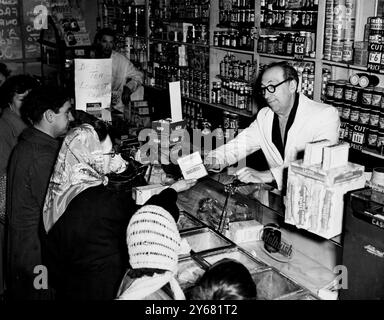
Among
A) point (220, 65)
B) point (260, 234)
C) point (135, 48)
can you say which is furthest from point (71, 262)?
point (135, 48)

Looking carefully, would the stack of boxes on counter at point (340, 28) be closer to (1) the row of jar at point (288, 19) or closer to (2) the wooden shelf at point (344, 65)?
(2) the wooden shelf at point (344, 65)

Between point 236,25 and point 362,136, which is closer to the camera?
point 362,136

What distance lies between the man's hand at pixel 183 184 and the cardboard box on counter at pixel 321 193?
91cm

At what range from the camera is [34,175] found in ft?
9.52

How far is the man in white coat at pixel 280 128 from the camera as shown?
3.38 meters

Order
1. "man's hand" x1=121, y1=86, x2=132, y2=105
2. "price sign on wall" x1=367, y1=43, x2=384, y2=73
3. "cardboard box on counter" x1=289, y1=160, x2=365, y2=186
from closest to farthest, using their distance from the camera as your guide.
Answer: "cardboard box on counter" x1=289, y1=160, x2=365, y2=186 → "price sign on wall" x1=367, y1=43, x2=384, y2=73 → "man's hand" x1=121, y1=86, x2=132, y2=105

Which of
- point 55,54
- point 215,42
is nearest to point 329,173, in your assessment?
point 215,42

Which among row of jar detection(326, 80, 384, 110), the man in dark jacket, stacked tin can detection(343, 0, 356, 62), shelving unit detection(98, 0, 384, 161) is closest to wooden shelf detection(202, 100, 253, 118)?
shelving unit detection(98, 0, 384, 161)

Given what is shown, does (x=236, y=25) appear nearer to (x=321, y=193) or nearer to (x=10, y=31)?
(x=321, y=193)

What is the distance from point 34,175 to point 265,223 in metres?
1.41

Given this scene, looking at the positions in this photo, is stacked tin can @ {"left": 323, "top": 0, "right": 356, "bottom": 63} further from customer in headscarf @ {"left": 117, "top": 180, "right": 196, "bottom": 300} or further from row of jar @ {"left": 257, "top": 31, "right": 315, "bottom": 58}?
customer in headscarf @ {"left": 117, "top": 180, "right": 196, "bottom": 300}

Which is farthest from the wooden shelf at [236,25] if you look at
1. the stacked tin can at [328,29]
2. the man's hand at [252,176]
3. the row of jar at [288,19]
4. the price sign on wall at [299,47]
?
the man's hand at [252,176]

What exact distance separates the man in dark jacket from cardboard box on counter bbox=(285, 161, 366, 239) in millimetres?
1476

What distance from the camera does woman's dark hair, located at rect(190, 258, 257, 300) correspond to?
5.37 feet
